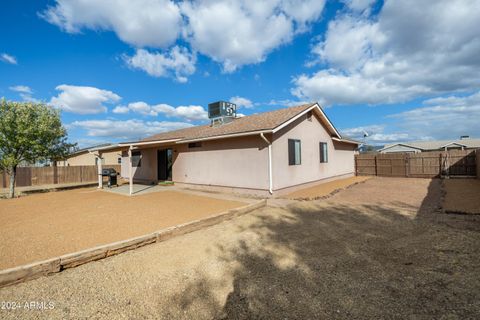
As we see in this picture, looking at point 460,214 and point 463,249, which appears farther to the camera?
point 460,214

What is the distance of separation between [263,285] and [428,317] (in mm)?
1814

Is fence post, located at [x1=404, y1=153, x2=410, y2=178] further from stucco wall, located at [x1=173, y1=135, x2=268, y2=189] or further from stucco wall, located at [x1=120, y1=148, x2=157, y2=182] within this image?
stucco wall, located at [x1=120, y1=148, x2=157, y2=182]

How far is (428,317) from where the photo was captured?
232cm

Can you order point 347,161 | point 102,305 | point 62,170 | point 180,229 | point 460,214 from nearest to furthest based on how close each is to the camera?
1. point 102,305
2. point 180,229
3. point 460,214
4. point 347,161
5. point 62,170

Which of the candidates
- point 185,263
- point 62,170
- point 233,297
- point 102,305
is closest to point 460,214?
point 233,297

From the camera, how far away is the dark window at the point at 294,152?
402 inches

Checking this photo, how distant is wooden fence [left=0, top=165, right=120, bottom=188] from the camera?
17.7 metres

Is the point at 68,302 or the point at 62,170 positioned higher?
the point at 62,170

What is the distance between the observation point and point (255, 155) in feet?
31.4

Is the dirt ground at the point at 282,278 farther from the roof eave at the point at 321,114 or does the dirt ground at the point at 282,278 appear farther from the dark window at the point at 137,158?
the dark window at the point at 137,158

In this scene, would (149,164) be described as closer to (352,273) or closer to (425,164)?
(352,273)

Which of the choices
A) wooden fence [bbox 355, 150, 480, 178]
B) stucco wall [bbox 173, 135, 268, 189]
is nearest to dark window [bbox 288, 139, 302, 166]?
stucco wall [bbox 173, 135, 268, 189]

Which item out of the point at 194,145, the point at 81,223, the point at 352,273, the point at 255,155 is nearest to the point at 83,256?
A: the point at 81,223

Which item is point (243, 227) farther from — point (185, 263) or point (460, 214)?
point (460, 214)
